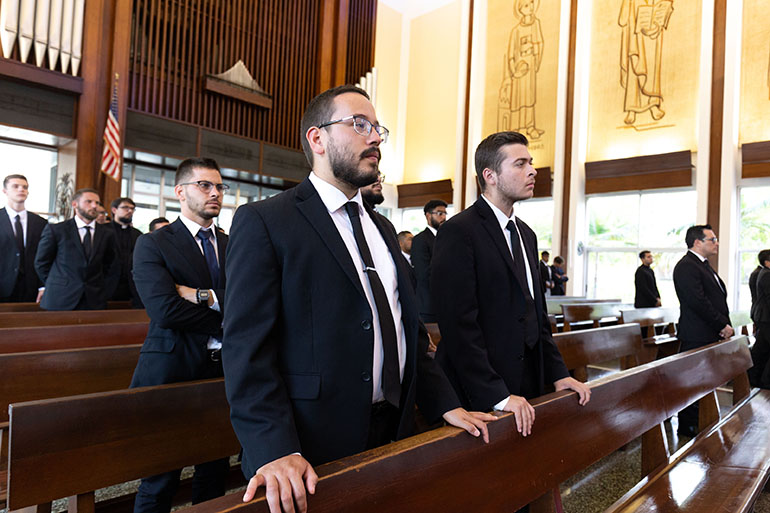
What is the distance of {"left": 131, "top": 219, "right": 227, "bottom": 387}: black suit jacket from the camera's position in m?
1.84

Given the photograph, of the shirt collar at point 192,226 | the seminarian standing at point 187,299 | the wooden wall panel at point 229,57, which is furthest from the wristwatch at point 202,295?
the wooden wall panel at point 229,57

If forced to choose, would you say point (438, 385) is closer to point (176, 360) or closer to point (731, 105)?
point (176, 360)

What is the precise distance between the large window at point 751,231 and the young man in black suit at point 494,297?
8.42 metres

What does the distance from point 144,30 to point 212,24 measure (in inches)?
51.6

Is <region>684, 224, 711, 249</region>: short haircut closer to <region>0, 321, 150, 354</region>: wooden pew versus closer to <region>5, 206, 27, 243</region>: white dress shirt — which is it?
<region>0, 321, 150, 354</region>: wooden pew

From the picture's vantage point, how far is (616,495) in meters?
2.53

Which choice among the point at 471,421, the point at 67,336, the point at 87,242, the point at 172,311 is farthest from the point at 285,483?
the point at 87,242

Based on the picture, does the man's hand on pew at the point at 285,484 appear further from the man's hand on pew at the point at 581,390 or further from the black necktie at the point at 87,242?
the black necktie at the point at 87,242

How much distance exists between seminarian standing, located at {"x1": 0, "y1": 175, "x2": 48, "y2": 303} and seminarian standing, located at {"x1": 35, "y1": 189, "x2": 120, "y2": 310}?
1.93 ft

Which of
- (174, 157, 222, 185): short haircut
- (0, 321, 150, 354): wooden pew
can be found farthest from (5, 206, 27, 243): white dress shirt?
(174, 157, 222, 185): short haircut

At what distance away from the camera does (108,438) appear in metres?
1.33

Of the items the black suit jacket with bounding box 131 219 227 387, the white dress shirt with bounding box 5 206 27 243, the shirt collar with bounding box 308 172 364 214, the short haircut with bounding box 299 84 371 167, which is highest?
the short haircut with bounding box 299 84 371 167

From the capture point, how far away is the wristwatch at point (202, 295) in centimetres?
191

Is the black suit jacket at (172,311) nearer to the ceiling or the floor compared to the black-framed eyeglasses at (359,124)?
nearer to the floor
